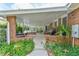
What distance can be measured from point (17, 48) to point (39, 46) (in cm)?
43

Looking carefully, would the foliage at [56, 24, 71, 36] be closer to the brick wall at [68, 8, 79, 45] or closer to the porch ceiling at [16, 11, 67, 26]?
the brick wall at [68, 8, 79, 45]

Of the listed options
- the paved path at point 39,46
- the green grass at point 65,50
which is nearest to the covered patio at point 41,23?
the paved path at point 39,46

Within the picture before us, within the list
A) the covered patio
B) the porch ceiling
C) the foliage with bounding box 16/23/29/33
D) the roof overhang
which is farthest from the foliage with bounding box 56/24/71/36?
the foliage with bounding box 16/23/29/33

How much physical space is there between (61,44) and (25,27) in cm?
77

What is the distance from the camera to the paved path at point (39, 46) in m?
4.07

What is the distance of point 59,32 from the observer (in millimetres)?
4039

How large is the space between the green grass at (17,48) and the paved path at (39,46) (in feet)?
0.32

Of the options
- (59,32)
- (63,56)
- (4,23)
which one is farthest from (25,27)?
(63,56)

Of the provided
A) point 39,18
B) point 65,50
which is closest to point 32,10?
point 39,18

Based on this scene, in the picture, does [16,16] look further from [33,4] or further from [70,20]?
[70,20]

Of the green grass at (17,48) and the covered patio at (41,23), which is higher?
the covered patio at (41,23)

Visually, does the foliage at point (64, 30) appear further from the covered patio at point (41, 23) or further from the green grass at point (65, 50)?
the green grass at point (65, 50)

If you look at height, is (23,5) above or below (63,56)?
above

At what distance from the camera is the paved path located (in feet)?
13.4
